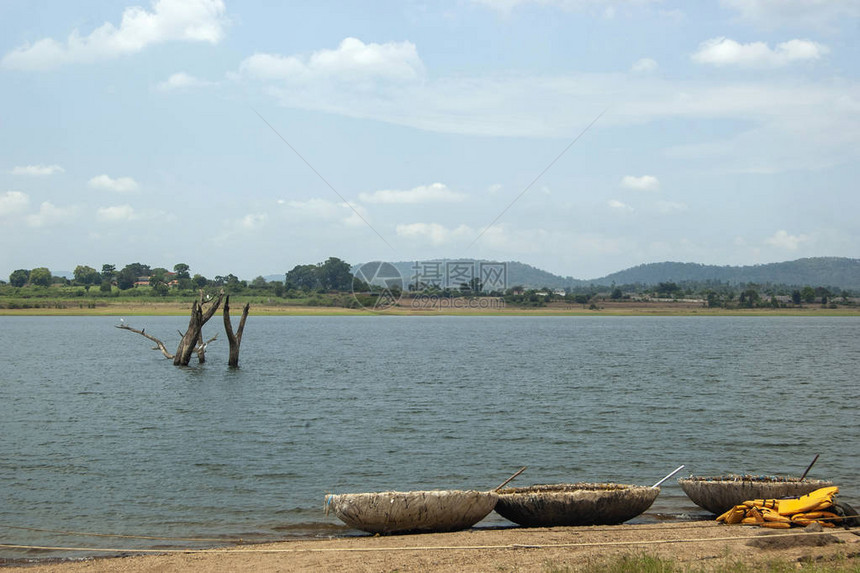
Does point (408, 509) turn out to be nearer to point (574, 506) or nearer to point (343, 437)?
point (574, 506)

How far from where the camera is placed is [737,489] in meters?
16.1

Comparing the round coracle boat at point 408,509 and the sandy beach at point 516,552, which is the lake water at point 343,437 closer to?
the round coracle boat at point 408,509

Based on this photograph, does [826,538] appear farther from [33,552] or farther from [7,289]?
[7,289]

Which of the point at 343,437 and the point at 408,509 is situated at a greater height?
the point at 408,509

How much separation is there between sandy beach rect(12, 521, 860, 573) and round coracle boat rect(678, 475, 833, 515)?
160cm

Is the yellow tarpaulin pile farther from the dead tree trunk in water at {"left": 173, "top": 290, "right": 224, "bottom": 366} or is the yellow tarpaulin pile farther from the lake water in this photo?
the dead tree trunk in water at {"left": 173, "top": 290, "right": 224, "bottom": 366}

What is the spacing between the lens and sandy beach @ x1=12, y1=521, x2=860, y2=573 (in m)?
12.1

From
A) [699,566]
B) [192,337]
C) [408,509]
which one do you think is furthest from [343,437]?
[192,337]

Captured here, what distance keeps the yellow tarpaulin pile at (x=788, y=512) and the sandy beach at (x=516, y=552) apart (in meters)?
0.39

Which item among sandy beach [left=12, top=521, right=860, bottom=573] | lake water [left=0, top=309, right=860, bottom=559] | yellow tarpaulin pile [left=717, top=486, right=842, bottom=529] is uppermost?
yellow tarpaulin pile [left=717, top=486, right=842, bottom=529]

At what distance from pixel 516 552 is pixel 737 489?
Answer: 5.98m

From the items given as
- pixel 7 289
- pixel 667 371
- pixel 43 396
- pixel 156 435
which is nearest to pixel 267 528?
pixel 156 435

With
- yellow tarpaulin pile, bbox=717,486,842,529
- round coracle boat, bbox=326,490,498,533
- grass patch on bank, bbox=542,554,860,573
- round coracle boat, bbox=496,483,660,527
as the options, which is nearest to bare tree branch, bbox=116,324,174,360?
round coracle boat, bbox=326,490,498,533

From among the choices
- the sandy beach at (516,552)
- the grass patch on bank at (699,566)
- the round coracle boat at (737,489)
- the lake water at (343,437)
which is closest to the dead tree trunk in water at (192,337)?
the lake water at (343,437)
